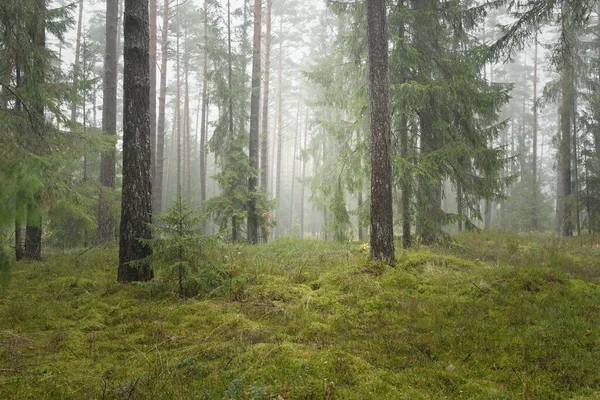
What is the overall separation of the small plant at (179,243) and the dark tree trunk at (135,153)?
23.2 inches

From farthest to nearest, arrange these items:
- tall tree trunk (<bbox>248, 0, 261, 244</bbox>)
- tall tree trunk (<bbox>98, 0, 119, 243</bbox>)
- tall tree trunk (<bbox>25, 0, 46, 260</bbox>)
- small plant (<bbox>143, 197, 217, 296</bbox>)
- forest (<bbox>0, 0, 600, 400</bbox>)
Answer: tall tree trunk (<bbox>248, 0, 261, 244</bbox>) → tall tree trunk (<bbox>98, 0, 119, 243</bbox>) → tall tree trunk (<bbox>25, 0, 46, 260</bbox>) → small plant (<bbox>143, 197, 217, 296</bbox>) → forest (<bbox>0, 0, 600, 400</bbox>)

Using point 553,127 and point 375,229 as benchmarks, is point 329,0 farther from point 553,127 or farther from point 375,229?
point 553,127

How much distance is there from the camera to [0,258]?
330cm

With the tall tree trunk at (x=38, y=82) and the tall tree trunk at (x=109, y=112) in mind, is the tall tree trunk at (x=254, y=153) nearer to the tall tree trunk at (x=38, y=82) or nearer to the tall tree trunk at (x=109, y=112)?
the tall tree trunk at (x=109, y=112)

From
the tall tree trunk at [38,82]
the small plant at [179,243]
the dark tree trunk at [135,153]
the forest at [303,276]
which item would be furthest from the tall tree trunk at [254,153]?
the small plant at [179,243]

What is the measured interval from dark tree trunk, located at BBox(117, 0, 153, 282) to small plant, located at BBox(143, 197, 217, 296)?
1.93 feet

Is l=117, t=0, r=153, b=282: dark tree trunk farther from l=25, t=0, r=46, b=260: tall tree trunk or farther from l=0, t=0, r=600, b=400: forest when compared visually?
l=25, t=0, r=46, b=260: tall tree trunk

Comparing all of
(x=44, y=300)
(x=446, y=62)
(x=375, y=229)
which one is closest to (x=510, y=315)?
(x=375, y=229)

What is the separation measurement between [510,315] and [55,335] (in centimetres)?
610

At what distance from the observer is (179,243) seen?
5824 millimetres

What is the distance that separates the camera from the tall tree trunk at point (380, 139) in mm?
7258

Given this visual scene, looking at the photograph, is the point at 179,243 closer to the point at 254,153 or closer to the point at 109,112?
the point at 109,112

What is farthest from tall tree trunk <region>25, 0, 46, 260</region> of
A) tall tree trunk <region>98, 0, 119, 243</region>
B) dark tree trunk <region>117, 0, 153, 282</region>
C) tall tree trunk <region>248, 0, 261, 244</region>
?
tall tree trunk <region>248, 0, 261, 244</region>

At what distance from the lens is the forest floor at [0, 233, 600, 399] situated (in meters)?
3.36
